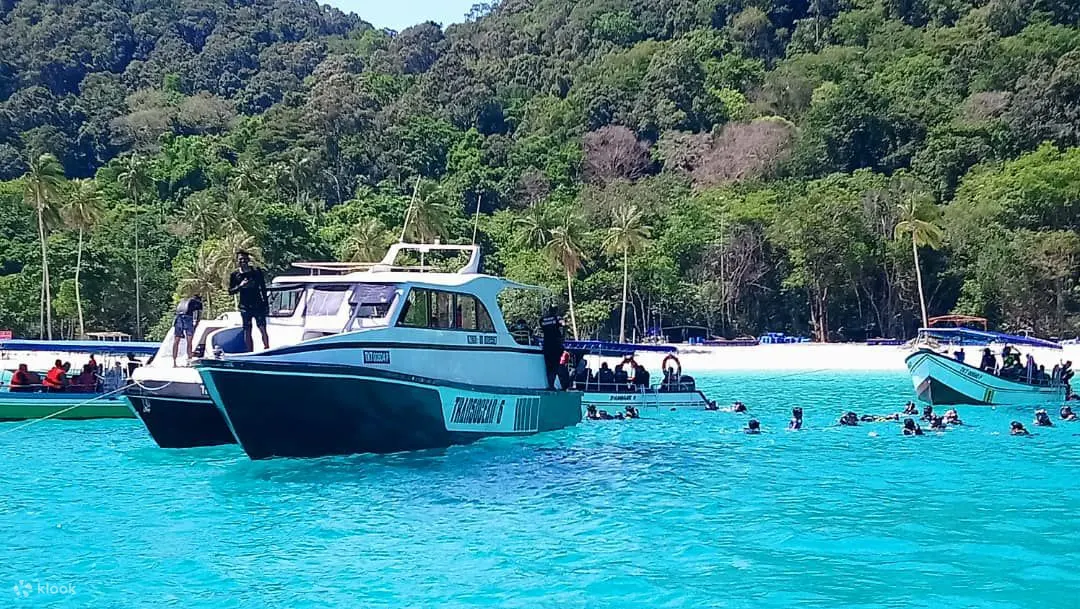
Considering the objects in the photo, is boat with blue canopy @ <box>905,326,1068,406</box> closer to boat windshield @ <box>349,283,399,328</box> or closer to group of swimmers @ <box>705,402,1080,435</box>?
group of swimmers @ <box>705,402,1080,435</box>

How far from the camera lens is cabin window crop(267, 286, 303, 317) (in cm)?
2270

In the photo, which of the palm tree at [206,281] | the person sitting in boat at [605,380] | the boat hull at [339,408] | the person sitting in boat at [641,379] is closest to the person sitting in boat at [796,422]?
the person sitting in boat at [641,379]

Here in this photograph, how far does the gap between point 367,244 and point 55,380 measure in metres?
38.8

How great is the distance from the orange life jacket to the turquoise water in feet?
11.2

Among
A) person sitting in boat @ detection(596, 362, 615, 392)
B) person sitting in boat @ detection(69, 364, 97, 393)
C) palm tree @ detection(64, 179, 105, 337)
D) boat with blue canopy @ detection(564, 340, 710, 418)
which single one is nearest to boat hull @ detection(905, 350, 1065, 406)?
boat with blue canopy @ detection(564, 340, 710, 418)

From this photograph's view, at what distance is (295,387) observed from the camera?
19656 millimetres

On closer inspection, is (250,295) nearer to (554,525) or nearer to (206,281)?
(554,525)

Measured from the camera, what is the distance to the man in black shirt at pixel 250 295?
20.3 metres

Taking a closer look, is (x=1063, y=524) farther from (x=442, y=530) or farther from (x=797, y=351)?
(x=797, y=351)

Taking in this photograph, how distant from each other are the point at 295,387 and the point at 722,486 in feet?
25.1

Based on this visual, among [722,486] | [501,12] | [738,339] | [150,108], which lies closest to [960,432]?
[722,486]

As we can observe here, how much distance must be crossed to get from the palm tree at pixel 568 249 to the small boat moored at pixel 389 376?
4229 cm

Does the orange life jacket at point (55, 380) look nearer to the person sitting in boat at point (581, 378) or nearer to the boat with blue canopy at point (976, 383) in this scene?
the person sitting in boat at point (581, 378)

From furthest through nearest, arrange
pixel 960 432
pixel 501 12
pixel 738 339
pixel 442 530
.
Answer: pixel 501 12 < pixel 738 339 < pixel 960 432 < pixel 442 530
